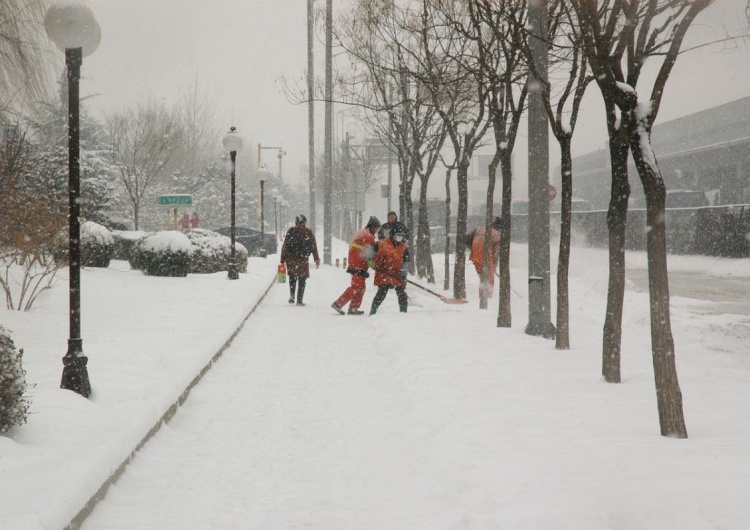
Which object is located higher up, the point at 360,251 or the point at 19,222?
the point at 19,222

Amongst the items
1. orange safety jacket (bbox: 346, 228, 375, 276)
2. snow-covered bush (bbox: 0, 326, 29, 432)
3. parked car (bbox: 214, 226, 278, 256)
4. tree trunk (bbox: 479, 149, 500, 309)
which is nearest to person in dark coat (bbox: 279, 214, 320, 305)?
orange safety jacket (bbox: 346, 228, 375, 276)

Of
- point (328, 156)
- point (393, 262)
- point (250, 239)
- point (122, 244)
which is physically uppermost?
point (328, 156)

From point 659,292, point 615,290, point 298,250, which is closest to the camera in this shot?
point 659,292

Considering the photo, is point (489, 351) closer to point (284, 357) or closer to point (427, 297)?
point (284, 357)

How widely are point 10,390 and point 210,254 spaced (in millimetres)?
17059

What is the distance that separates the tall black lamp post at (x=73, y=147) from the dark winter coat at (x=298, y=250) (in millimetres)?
8866

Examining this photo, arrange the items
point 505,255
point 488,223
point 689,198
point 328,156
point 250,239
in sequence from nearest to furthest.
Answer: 1. point 505,255
2. point 488,223
3. point 328,156
4. point 689,198
5. point 250,239

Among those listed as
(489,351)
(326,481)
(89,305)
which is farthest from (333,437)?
(89,305)

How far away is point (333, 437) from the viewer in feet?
18.0

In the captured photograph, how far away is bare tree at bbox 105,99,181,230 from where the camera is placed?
3922cm

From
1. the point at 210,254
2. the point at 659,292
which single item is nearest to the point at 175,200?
the point at 210,254

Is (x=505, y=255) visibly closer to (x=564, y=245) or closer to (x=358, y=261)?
(x=564, y=245)

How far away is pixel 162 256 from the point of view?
17781 mm

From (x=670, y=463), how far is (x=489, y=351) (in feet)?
14.4
